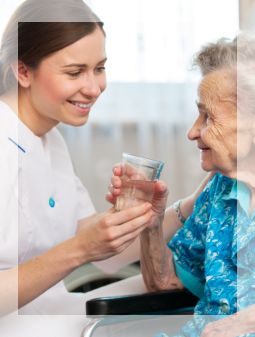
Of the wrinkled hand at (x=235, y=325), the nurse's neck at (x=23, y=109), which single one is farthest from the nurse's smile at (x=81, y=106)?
the wrinkled hand at (x=235, y=325)

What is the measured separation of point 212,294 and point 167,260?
27cm

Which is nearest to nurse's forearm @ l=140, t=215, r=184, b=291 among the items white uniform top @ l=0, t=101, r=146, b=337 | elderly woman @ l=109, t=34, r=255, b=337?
elderly woman @ l=109, t=34, r=255, b=337

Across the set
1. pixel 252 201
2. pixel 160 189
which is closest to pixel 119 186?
pixel 160 189

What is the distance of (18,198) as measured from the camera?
1.24m

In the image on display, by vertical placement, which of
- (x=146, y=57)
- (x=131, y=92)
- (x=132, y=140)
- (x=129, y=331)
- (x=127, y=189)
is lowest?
(x=129, y=331)

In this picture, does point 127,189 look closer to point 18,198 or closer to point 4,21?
point 18,198

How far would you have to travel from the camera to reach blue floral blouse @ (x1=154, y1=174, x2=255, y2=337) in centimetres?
100

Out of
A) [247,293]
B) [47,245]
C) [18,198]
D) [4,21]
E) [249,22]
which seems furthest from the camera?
[249,22]

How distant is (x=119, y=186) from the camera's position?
100cm

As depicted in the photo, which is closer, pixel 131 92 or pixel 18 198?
pixel 18 198

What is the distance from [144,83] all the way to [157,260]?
60.0 inches

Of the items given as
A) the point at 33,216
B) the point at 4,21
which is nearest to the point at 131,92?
the point at 4,21

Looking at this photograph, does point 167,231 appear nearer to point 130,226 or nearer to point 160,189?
point 160,189

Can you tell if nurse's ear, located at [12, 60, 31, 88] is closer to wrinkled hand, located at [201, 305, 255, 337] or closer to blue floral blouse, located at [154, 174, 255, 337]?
blue floral blouse, located at [154, 174, 255, 337]
